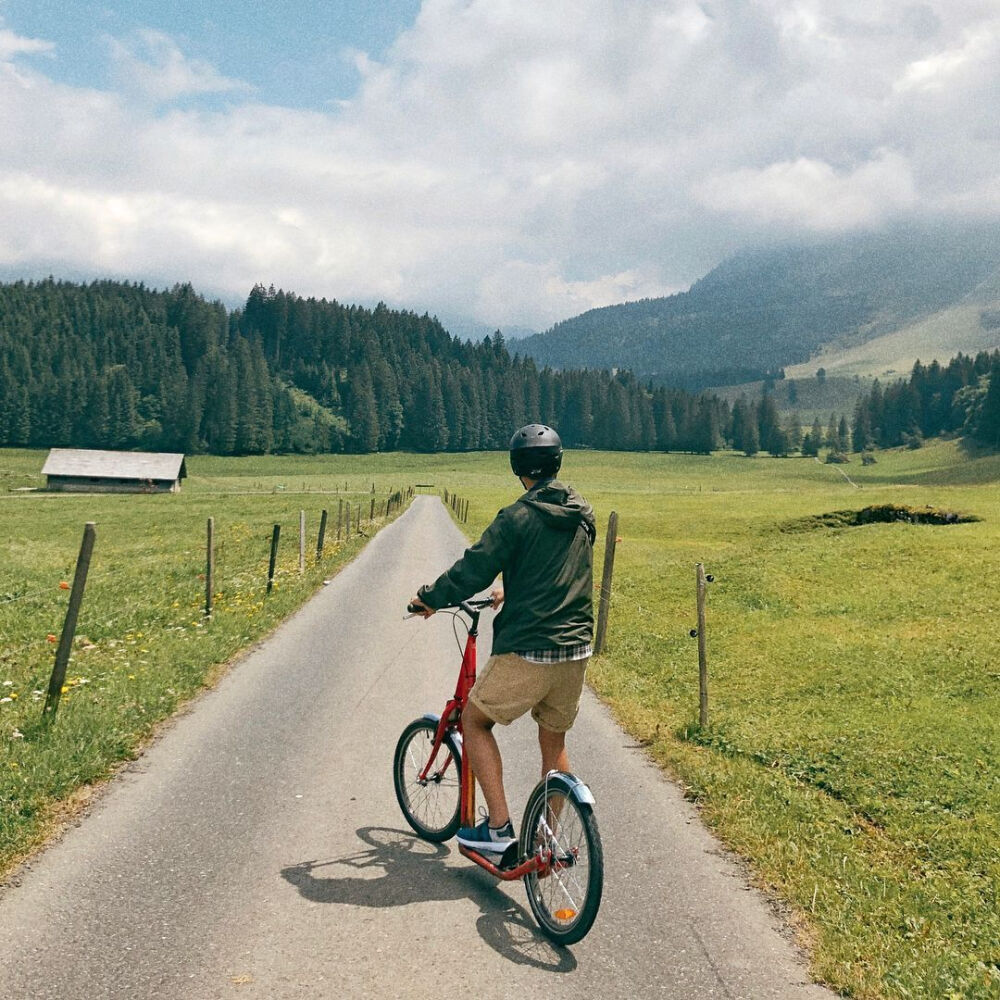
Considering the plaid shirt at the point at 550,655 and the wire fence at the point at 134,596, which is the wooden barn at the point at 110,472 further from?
the plaid shirt at the point at 550,655

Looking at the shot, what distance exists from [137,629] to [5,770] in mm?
9227

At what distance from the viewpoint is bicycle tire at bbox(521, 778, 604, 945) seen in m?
5.30

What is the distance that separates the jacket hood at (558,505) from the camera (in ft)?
19.3

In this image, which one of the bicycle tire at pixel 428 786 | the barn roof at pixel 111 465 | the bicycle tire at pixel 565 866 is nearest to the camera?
the bicycle tire at pixel 565 866

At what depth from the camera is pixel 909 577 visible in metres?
22.3

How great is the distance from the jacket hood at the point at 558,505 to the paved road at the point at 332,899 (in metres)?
2.77

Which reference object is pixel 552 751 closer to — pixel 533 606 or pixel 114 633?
pixel 533 606

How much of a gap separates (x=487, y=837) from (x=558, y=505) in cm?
257

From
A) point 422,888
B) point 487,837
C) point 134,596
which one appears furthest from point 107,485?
point 487,837

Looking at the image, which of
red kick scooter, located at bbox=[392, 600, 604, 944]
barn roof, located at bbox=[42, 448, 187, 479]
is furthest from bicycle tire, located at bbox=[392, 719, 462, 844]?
barn roof, located at bbox=[42, 448, 187, 479]

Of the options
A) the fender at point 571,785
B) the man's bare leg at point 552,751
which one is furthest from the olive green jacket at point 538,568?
the fender at point 571,785

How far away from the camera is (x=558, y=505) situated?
5.93 metres

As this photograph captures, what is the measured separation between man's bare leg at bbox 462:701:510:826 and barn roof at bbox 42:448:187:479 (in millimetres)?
113791

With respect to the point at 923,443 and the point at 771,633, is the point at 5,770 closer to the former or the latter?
the point at 771,633
